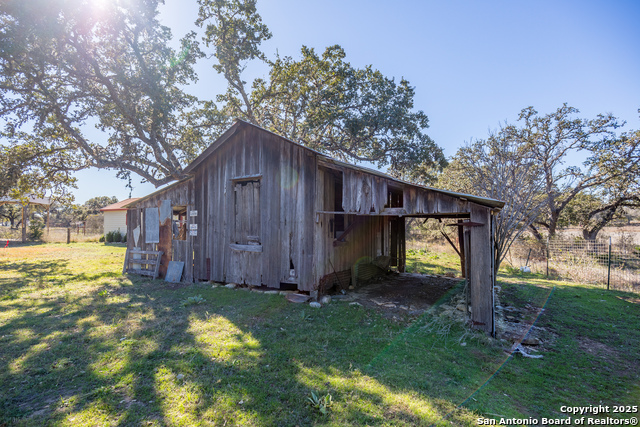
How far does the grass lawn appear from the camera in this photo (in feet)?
10.6

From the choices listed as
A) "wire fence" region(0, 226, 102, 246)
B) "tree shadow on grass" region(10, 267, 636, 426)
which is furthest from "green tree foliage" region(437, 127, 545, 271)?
"wire fence" region(0, 226, 102, 246)

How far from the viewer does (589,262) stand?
11.4 m

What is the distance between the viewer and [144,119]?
480 inches

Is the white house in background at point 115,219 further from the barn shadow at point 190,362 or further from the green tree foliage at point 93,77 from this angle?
the barn shadow at point 190,362

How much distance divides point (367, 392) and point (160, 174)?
14859 mm

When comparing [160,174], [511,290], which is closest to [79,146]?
[160,174]

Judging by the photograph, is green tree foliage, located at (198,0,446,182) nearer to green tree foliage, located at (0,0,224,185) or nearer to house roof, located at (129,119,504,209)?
green tree foliage, located at (0,0,224,185)

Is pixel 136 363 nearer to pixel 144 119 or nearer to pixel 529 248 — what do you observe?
pixel 144 119

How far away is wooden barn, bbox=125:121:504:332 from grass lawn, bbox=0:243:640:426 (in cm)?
125

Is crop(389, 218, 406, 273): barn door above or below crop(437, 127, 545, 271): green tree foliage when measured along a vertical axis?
below

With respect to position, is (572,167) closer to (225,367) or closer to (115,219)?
(225,367)

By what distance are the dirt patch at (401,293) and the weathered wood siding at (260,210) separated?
1.87 metres

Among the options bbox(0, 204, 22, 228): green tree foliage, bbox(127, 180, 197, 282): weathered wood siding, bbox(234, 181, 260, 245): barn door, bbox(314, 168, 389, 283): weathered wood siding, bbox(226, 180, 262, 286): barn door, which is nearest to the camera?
bbox(314, 168, 389, 283): weathered wood siding

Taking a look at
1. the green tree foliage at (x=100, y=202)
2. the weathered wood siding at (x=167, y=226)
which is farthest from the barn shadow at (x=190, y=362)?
the green tree foliage at (x=100, y=202)
